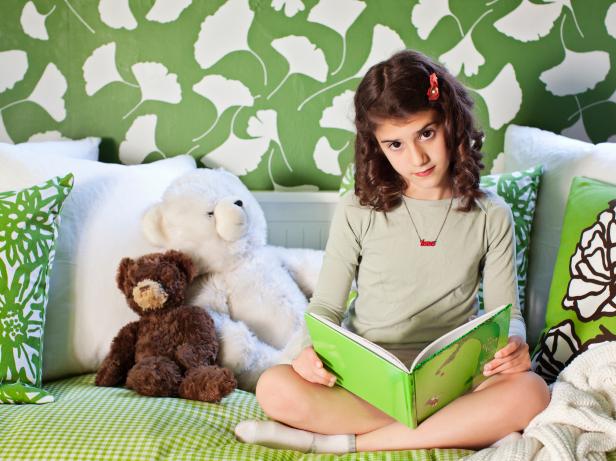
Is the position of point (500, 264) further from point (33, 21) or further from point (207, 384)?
point (33, 21)

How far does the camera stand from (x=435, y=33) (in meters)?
1.83

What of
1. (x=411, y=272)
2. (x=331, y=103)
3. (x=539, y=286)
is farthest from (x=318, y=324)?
(x=331, y=103)

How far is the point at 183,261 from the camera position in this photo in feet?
5.01

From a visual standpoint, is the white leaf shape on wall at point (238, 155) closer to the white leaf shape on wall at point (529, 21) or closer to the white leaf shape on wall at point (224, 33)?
the white leaf shape on wall at point (224, 33)

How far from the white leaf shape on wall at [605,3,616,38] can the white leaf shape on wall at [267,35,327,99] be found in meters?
0.79

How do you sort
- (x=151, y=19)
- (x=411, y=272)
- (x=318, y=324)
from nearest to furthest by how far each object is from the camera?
(x=318, y=324) → (x=411, y=272) → (x=151, y=19)

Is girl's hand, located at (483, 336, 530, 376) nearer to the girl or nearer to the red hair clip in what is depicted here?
the girl

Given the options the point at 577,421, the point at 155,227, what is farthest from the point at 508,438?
the point at 155,227

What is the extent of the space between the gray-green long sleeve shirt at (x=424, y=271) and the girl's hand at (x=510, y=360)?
0.38ft

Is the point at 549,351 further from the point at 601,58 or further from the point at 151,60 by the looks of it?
the point at 151,60

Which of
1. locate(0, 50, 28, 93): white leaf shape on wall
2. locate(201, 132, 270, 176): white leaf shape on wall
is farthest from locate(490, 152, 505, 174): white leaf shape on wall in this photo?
locate(0, 50, 28, 93): white leaf shape on wall

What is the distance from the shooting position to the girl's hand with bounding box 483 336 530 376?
115 cm

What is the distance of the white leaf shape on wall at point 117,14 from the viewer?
5.87ft

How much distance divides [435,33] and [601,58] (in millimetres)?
474
